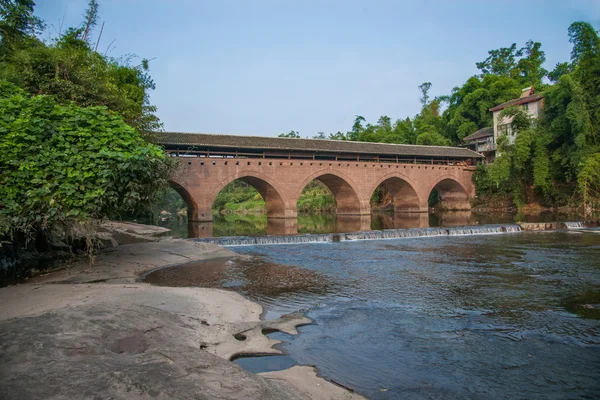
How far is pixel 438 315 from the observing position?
212 inches

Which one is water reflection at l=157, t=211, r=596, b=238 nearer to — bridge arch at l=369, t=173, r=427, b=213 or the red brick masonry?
the red brick masonry

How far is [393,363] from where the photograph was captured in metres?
3.91

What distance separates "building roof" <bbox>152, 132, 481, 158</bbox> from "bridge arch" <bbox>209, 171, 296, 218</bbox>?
1.64 m

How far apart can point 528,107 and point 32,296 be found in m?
32.3

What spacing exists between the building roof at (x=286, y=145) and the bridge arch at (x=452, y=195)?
2.16 meters

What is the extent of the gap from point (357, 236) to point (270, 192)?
421 inches

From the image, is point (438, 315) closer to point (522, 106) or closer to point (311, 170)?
point (311, 170)

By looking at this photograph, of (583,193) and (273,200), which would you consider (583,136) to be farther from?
(273,200)

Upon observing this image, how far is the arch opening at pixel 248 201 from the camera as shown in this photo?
2511 cm

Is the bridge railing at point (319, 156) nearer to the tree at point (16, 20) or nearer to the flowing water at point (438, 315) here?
the tree at point (16, 20)

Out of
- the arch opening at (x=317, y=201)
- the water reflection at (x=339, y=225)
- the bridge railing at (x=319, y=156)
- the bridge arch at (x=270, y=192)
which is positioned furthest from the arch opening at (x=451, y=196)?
the bridge arch at (x=270, y=192)

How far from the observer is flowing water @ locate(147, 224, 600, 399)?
356 cm

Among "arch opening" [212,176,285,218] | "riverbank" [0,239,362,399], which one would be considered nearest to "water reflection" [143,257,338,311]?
"riverbank" [0,239,362,399]

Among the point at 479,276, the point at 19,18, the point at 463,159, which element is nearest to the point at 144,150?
the point at 479,276
